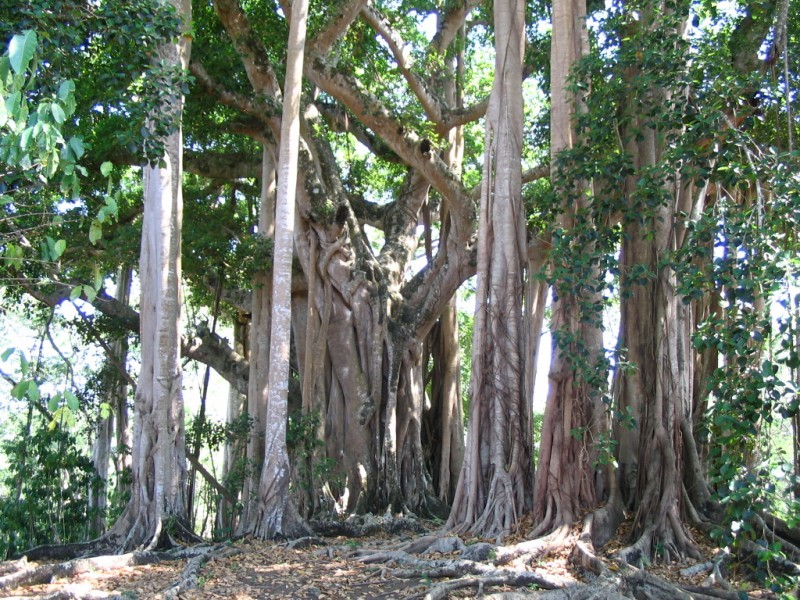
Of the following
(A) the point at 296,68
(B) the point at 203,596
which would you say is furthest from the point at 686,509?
(A) the point at 296,68

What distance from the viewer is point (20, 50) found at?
269 centimetres

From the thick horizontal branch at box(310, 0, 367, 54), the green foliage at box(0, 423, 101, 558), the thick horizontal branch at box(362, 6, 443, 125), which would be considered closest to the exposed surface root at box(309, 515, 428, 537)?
the green foliage at box(0, 423, 101, 558)

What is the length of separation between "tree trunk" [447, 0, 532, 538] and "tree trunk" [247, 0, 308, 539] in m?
1.70

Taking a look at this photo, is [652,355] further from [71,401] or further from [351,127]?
[351,127]

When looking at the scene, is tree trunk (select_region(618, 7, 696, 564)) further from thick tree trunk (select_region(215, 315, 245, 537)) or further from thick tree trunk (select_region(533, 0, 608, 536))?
thick tree trunk (select_region(215, 315, 245, 537))

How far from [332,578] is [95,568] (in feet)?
6.13

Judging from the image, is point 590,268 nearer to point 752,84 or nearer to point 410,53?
point 752,84

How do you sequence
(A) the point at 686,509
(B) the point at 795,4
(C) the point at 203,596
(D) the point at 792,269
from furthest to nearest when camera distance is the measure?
(B) the point at 795,4
(A) the point at 686,509
(C) the point at 203,596
(D) the point at 792,269

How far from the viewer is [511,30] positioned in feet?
28.1

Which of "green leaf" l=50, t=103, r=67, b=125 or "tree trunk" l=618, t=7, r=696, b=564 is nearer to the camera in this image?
"green leaf" l=50, t=103, r=67, b=125

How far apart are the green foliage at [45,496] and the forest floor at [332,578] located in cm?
462

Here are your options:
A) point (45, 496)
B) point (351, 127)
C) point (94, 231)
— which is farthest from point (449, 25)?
point (94, 231)

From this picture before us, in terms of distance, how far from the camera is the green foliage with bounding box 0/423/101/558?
414 inches

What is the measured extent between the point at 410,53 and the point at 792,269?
760 cm
